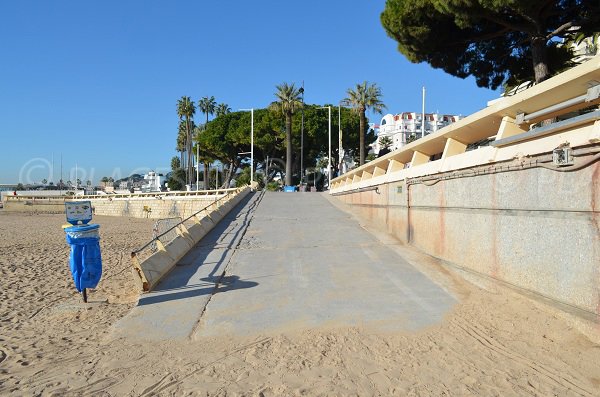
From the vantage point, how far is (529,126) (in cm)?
703

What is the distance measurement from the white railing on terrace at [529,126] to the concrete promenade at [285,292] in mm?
2083

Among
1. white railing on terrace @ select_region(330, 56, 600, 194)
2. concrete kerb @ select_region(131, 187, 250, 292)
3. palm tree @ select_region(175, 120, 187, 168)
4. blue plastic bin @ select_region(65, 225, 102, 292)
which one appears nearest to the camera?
white railing on terrace @ select_region(330, 56, 600, 194)

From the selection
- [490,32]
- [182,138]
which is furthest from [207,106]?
[490,32]

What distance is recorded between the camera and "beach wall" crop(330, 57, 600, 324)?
4.76 meters

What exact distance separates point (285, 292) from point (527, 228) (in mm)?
3292

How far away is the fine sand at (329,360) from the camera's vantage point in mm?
3756

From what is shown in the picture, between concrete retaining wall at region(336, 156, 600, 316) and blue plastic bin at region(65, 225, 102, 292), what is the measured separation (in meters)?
5.55

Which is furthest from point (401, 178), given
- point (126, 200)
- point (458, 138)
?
point (126, 200)

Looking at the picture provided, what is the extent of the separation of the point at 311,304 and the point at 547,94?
409 cm

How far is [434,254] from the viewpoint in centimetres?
868

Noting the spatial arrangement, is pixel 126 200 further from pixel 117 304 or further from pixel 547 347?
pixel 547 347

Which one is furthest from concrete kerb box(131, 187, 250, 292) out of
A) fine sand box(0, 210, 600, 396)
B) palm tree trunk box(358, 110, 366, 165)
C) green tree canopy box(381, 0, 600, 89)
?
palm tree trunk box(358, 110, 366, 165)

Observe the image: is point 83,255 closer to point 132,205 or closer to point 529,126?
point 529,126

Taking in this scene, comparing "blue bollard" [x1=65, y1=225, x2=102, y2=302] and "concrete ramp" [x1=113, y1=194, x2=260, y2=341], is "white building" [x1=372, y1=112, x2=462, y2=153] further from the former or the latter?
"blue bollard" [x1=65, y1=225, x2=102, y2=302]
